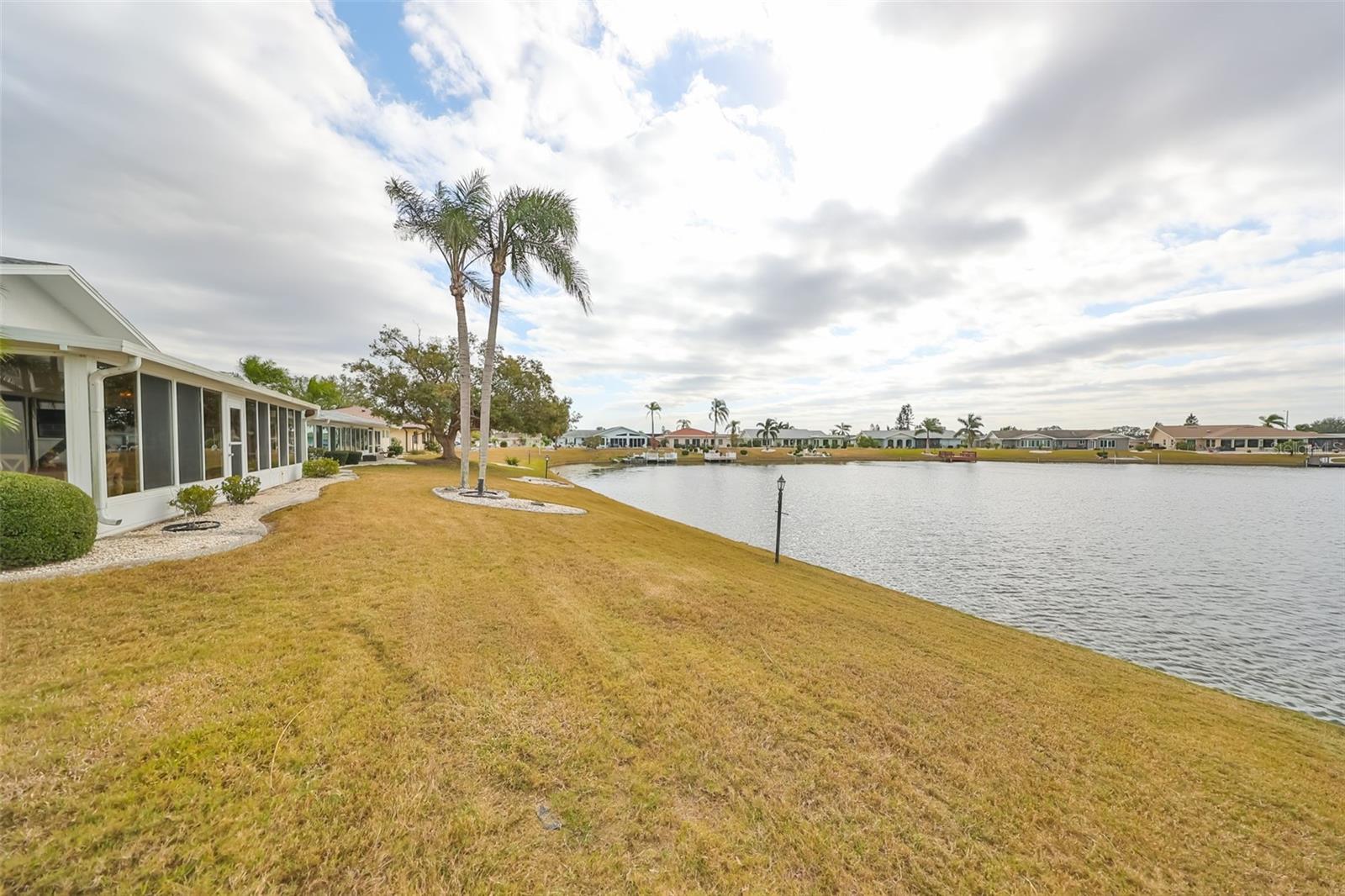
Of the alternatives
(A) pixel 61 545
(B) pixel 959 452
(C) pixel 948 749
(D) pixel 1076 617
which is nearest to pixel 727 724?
(C) pixel 948 749

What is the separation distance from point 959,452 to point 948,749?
285ft

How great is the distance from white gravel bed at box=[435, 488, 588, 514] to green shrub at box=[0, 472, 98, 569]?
693cm

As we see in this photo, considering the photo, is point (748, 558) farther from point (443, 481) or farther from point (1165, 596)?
point (443, 481)

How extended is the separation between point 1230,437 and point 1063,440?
22.0 metres

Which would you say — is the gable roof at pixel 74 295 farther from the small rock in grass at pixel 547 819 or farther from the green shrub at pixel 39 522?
the small rock in grass at pixel 547 819

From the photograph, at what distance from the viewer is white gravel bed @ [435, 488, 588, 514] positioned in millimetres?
12672

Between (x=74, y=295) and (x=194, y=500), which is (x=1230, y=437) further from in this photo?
(x=74, y=295)

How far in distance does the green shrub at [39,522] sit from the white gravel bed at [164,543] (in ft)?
0.43

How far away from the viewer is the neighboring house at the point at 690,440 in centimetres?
10056

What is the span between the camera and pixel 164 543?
673 cm

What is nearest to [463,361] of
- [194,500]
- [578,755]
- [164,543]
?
[194,500]

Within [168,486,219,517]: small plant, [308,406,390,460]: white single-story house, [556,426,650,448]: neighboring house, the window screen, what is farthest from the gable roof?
[556,426,650,448]: neighboring house

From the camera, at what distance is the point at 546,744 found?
10.4 ft

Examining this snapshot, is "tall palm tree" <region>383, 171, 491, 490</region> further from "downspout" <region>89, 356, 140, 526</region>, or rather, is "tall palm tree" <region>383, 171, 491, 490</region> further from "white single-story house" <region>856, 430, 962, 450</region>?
"white single-story house" <region>856, 430, 962, 450</region>
